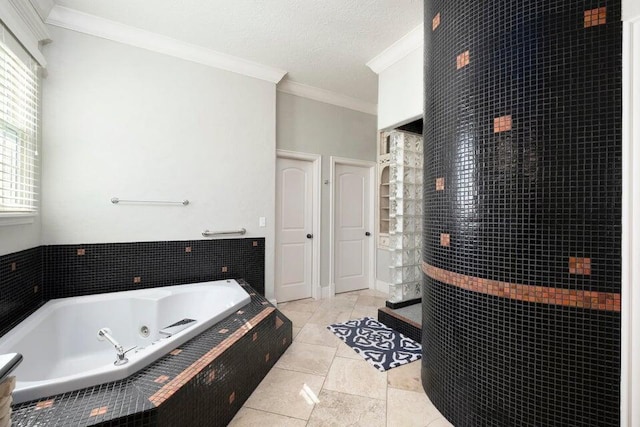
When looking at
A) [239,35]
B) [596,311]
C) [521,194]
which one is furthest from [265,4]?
[596,311]

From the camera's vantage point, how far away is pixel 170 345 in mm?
1463

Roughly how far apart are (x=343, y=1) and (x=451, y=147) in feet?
4.87

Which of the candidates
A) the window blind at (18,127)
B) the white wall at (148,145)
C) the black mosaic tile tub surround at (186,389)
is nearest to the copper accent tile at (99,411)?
the black mosaic tile tub surround at (186,389)

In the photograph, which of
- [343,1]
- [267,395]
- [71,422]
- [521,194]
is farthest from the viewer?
[343,1]

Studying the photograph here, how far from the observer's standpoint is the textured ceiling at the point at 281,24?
7.06ft

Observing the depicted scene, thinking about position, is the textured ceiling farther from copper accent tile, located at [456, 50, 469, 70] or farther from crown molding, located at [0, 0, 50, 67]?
copper accent tile, located at [456, 50, 469, 70]

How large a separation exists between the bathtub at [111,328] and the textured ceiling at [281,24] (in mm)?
2300

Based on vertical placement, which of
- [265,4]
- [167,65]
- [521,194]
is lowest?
[521,194]

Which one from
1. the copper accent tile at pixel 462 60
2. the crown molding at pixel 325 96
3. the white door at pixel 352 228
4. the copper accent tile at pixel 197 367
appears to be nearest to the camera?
the copper accent tile at pixel 197 367

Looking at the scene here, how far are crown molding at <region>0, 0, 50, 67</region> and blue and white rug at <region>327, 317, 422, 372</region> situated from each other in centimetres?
319

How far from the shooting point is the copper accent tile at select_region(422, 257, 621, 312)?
114 centimetres

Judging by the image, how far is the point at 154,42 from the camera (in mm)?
2523

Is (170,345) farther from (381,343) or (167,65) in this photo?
(167,65)

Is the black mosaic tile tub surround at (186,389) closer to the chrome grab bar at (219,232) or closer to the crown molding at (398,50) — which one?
the chrome grab bar at (219,232)
